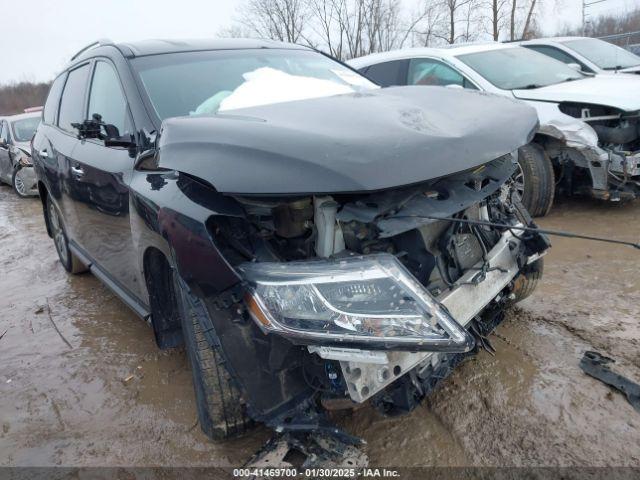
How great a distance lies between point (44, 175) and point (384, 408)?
353cm

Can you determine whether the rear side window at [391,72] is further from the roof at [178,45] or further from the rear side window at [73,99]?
the rear side window at [73,99]

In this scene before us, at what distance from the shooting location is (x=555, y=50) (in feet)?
25.7

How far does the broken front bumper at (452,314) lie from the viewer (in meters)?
1.48

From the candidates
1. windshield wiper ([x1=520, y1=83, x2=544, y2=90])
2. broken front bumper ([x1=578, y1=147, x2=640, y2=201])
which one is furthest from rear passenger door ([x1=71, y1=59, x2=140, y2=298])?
windshield wiper ([x1=520, y1=83, x2=544, y2=90])

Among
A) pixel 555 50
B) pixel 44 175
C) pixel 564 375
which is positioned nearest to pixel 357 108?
pixel 564 375

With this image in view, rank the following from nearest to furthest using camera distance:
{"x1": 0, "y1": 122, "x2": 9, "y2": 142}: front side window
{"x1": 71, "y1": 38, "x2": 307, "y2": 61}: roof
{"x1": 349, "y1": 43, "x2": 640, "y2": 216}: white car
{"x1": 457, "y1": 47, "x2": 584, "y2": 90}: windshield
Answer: {"x1": 71, "y1": 38, "x2": 307, "y2": 61}: roof → {"x1": 349, "y1": 43, "x2": 640, "y2": 216}: white car → {"x1": 457, "y1": 47, "x2": 584, "y2": 90}: windshield → {"x1": 0, "y1": 122, "x2": 9, "y2": 142}: front side window

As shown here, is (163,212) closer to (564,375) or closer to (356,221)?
(356,221)

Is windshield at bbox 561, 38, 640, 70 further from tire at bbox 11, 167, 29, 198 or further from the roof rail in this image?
tire at bbox 11, 167, 29, 198

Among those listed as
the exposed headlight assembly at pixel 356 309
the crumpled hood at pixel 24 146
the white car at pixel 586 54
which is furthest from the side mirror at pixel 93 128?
the crumpled hood at pixel 24 146

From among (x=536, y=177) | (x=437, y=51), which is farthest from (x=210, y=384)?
(x=437, y=51)

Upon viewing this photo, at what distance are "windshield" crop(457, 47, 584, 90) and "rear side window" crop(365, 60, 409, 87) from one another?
74 cm

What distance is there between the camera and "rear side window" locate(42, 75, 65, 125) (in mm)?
3996

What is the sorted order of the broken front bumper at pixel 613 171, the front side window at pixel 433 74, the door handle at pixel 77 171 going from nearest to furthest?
1. the door handle at pixel 77 171
2. the broken front bumper at pixel 613 171
3. the front side window at pixel 433 74

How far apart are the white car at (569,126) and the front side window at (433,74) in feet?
0.05
